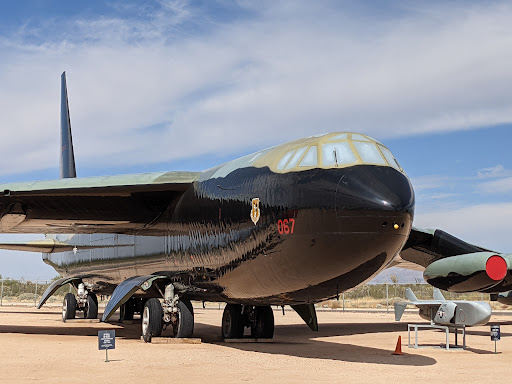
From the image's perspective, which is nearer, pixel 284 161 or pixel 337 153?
pixel 337 153

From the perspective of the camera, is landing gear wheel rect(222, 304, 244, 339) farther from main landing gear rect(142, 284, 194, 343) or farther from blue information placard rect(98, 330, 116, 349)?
blue information placard rect(98, 330, 116, 349)

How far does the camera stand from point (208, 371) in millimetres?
10766

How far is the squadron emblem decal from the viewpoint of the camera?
12719 mm

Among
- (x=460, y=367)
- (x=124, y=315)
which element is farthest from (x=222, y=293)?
(x=124, y=315)

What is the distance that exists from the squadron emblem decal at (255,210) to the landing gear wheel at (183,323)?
4209mm

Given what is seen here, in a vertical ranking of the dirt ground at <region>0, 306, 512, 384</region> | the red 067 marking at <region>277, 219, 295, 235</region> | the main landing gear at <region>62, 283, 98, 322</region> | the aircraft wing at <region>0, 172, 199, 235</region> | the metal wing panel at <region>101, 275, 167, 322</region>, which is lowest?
the dirt ground at <region>0, 306, 512, 384</region>

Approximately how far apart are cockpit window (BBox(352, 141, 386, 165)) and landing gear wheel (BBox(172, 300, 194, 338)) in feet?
21.7

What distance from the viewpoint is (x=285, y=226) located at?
39.1 ft

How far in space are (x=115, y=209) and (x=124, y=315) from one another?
8.65m

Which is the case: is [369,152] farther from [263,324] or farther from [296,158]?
[263,324]

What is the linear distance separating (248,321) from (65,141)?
58.3 feet

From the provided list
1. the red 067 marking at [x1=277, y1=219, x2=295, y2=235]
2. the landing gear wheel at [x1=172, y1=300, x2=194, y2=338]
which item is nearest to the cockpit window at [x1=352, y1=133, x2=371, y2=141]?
the red 067 marking at [x1=277, y1=219, x2=295, y2=235]

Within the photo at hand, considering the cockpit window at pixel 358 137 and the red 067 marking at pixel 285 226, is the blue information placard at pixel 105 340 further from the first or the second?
the cockpit window at pixel 358 137

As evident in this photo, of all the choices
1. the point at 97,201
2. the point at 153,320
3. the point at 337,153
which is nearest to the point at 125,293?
the point at 153,320
